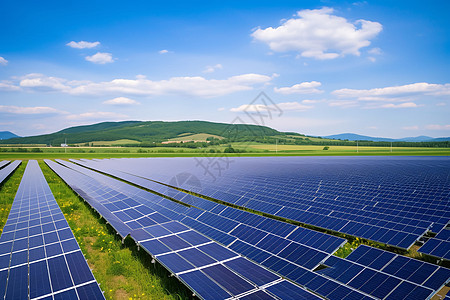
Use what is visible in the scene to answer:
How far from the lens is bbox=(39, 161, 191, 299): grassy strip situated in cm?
709

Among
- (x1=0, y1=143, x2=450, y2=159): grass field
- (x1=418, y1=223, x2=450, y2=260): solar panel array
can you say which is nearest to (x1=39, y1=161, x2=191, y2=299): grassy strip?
(x1=418, y1=223, x2=450, y2=260): solar panel array

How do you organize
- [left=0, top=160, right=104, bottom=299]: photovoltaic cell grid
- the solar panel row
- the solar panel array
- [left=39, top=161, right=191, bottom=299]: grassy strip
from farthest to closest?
the solar panel row, the solar panel array, [left=39, top=161, right=191, bottom=299]: grassy strip, [left=0, top=160, right=104, bottom=299]: photovoltaic cell grid

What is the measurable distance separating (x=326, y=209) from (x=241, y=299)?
8291 mm

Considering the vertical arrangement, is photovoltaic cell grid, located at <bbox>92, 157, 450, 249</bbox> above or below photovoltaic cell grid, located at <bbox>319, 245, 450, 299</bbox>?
above

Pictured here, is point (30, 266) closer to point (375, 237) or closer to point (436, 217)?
point (375, 237)

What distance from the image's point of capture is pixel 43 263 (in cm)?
659

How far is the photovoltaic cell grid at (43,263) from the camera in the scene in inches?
210

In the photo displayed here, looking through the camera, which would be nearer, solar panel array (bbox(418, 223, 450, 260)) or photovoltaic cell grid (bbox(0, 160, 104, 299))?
photovoltaic cell grid (bbox(0, 160, 104, 299))

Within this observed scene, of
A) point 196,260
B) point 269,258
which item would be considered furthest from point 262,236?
point 196,260

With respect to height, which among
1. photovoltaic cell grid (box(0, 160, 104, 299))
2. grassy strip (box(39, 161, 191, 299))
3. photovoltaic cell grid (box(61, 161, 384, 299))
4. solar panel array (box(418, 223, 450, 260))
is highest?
photovoltaic cell grid (box(0, 160, 104, 299))

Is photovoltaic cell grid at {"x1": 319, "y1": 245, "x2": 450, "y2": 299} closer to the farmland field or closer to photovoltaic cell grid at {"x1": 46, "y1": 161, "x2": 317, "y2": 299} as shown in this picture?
the farmland field

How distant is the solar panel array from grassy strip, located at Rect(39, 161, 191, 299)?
6.95 m

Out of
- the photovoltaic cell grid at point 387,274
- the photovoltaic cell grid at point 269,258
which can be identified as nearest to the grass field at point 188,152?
the photovoltaic cell grid at point 269,258

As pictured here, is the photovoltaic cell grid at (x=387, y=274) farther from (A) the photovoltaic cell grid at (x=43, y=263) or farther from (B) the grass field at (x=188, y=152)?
(B) the grass field at (x=188, y=152)
